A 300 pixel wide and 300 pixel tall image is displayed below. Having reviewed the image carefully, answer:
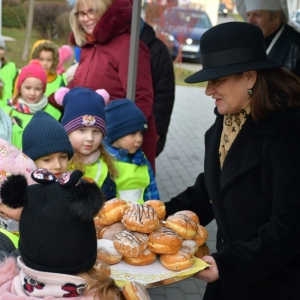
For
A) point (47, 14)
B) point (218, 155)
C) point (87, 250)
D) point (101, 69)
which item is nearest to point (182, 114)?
point (47, 14)

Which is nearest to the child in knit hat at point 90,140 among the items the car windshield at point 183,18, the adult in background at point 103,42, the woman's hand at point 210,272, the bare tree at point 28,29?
the adult in background at point 103,42

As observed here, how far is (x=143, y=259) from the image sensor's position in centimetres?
185

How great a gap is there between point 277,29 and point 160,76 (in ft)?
3.42

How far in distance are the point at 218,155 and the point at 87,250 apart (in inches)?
34.3

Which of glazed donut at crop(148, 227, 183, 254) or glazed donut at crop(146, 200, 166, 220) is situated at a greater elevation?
glazed donut at crop(148, 227, 183, 254)

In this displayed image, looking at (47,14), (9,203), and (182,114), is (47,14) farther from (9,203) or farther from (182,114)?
(9,203)

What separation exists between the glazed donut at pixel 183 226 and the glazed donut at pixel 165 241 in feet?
0.11

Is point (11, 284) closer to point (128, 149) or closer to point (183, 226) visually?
point (183, 226)

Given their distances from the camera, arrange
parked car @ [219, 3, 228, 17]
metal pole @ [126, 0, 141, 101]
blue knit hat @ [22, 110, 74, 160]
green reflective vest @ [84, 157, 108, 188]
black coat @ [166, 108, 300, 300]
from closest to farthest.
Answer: black coat @ [166, 108, 300, 300] → blue knit hat @ [22, 110, 74, 160] → green reflective vest @ [84, 157, 108, 188] → metal pole @ [126, 0, 141, 101] → parked car @ [219, 3, 228, 17]

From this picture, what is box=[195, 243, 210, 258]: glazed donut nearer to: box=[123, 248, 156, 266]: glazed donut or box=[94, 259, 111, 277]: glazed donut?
box=[123, 248, 156, 266]: glazed donut

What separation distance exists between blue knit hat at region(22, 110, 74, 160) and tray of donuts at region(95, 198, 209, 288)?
833 millimetres

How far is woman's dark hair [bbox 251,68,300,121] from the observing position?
6.60ft

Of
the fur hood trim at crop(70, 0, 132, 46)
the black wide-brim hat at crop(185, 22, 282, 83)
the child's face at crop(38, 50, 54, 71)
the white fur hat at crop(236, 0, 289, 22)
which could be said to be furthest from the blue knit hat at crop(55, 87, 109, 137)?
the child's face at crop(38, 50, 54, 71)

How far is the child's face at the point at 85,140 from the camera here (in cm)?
312
